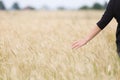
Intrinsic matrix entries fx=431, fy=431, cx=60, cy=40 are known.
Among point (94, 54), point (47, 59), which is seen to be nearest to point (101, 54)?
point (94, 54)

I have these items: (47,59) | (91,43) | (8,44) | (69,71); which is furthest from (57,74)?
(91,43)

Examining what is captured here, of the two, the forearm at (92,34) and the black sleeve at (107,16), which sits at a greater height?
the black sleeve at (107,16)

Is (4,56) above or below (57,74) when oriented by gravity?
below

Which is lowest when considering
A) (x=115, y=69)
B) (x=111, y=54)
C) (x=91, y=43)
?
(x=91, y=43)

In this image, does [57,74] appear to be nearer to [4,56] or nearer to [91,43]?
[4,56]

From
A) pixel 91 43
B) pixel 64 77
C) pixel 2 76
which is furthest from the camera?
pixel 91 43

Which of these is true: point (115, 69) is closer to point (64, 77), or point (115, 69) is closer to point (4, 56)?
point (64, 77)

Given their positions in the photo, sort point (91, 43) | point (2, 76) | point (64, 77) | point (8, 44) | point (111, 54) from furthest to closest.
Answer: point (91, 43), point (8, 44), point (111, 54), point (2, 76), point (64, 77)

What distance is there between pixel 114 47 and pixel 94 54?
0.75 metres

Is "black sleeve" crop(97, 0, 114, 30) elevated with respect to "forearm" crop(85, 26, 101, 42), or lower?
elevated

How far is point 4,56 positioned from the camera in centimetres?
314

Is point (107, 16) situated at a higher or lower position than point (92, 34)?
higher

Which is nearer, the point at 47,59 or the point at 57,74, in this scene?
the point at 57,74

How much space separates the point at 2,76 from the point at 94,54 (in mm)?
780
